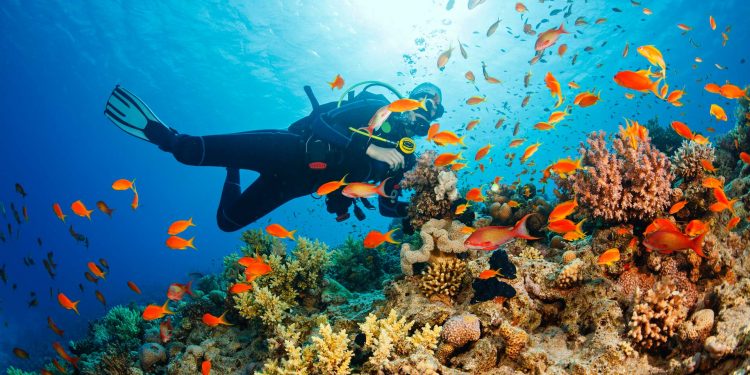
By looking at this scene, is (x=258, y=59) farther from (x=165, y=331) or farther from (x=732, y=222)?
(x=732, y=222)

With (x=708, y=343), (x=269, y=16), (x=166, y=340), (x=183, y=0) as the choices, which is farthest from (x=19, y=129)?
(x=708, y=343)

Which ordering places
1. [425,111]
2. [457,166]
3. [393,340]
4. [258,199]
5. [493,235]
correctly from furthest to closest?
[258,199], [425,111], [457,166], [393,340], [493,235]

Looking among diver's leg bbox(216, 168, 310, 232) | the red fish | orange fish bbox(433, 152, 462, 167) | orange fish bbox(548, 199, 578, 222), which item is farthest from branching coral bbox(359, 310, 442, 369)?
diver's leg bbox(216, 168, 310, 232)

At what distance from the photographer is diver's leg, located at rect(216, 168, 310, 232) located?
734 centimetres

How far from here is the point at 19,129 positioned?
4516cm

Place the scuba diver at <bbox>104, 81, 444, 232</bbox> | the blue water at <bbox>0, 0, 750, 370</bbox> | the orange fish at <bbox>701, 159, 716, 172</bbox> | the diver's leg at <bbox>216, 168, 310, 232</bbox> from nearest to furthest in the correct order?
the orange fish at <bbox>701, 159, 716, 172</bbox> → the scuba diver at <bbox>104, 81, 444, 232</bbox> → the diver's leg at <bbox>216, 168, 310, 232</bbox> → the blue water at <bbox>0, 0, 750, 370</bbox>

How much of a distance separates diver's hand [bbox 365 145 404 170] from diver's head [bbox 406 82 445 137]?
601 millimetres

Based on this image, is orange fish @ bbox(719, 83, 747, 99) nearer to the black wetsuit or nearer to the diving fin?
the black wetsuit

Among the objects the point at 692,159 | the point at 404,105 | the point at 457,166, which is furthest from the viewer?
the point at 457,166

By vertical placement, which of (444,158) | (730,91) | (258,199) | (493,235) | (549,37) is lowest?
(493,235)

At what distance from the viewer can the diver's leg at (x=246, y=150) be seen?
6332 millimetres

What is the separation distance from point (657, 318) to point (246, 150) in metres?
6.49

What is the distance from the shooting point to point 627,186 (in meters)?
4.14

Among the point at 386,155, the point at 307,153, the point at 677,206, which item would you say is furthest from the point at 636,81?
the point at 307,153
